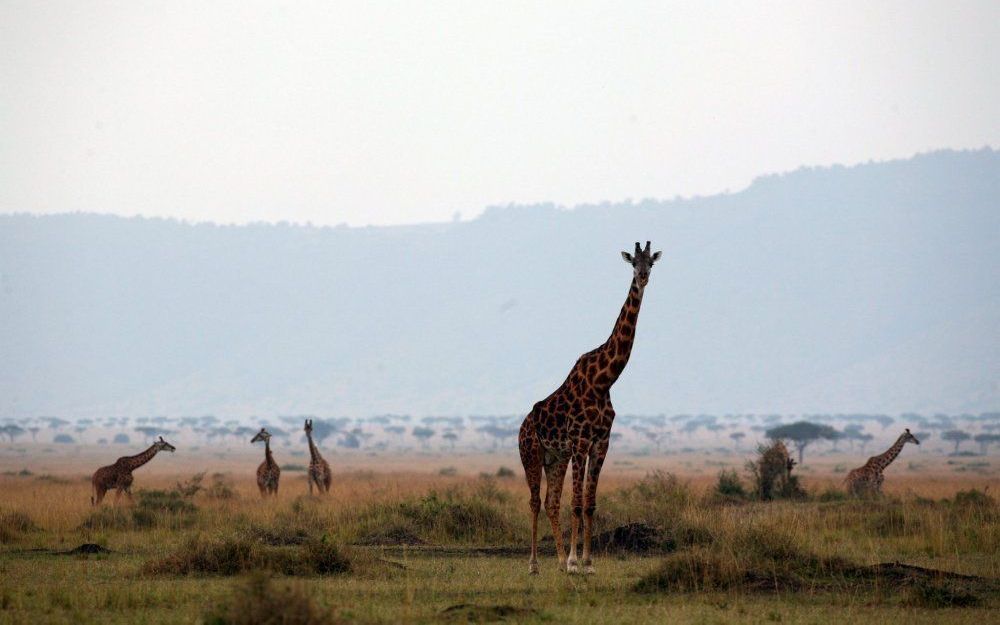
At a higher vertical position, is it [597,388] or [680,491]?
[597,388]

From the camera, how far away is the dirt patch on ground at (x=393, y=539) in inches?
858

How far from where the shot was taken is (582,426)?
16938mm

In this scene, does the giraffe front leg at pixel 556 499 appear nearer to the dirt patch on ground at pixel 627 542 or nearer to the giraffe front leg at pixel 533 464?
the giraffe front leg at pixel 533 464

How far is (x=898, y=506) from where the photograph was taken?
2538cm

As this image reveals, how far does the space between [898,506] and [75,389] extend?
186m

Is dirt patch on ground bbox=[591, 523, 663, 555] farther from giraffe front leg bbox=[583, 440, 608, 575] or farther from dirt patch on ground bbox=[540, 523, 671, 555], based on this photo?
giraffe front leg bbox=[583, 440, 608, 575]

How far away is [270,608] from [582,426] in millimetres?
6330

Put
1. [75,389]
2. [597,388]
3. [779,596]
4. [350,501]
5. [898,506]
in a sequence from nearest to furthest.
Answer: [779,596] < [597,388] < [898,506] < [350,501] < [75,389]

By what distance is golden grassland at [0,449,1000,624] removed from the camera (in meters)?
13.9

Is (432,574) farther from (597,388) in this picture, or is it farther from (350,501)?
(350,501)

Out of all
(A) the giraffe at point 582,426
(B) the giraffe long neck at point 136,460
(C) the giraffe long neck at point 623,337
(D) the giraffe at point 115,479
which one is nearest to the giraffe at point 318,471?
(B) the giraffe long neck at point 136,460

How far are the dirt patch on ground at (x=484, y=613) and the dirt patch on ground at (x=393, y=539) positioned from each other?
7863mm

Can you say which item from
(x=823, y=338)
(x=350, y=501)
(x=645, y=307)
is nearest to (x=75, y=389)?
(x=645, y=307)

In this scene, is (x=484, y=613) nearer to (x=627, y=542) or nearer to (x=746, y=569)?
(x=746, y=569)
